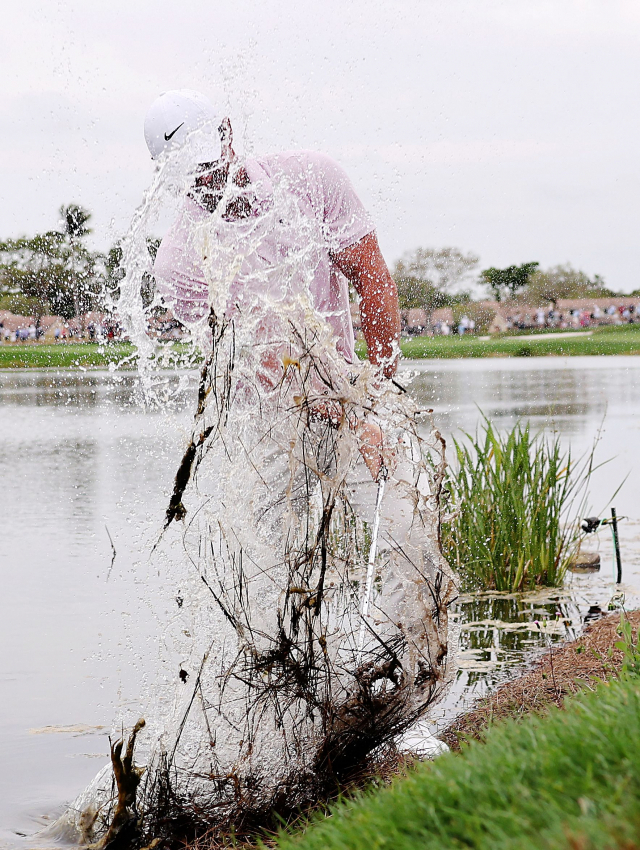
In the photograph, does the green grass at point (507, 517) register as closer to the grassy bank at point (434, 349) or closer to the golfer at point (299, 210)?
the golfer at point (299, 210)

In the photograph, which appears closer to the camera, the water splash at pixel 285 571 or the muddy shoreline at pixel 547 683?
the water splash at pixel 285 571

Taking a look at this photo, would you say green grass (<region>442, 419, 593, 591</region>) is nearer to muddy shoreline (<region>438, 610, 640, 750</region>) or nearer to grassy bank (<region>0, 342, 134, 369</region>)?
muddy shoreline (<region>438, 610, 640, 750</region>)

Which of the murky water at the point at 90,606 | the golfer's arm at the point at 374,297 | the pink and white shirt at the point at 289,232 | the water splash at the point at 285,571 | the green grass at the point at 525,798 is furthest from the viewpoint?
the murky water at the point at 90,606

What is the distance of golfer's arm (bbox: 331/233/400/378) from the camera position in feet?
11.6

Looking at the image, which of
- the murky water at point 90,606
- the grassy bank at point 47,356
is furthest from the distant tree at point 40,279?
the murky water at point 90,606

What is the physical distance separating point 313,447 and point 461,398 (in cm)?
2732

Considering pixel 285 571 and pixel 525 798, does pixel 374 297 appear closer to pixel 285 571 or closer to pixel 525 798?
pixel 285 571

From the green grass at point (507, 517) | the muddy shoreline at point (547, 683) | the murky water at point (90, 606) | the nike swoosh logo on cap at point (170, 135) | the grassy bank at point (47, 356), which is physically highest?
the nike swoosh logo on cap at point (170, 135)

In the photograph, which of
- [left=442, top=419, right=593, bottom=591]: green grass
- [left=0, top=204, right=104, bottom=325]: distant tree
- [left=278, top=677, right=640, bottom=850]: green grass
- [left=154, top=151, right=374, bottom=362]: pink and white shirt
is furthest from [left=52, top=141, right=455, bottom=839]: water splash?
[left=0, top=204, right=104, bottom=325]: distant tree

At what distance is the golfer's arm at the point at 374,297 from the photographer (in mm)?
3537

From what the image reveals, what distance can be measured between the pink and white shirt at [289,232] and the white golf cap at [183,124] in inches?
6.7

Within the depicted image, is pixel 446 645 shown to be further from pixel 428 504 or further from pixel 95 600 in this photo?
pixel 95 600

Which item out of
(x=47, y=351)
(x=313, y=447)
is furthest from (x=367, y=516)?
(x=47, y=351)

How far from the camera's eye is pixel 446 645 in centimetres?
321
